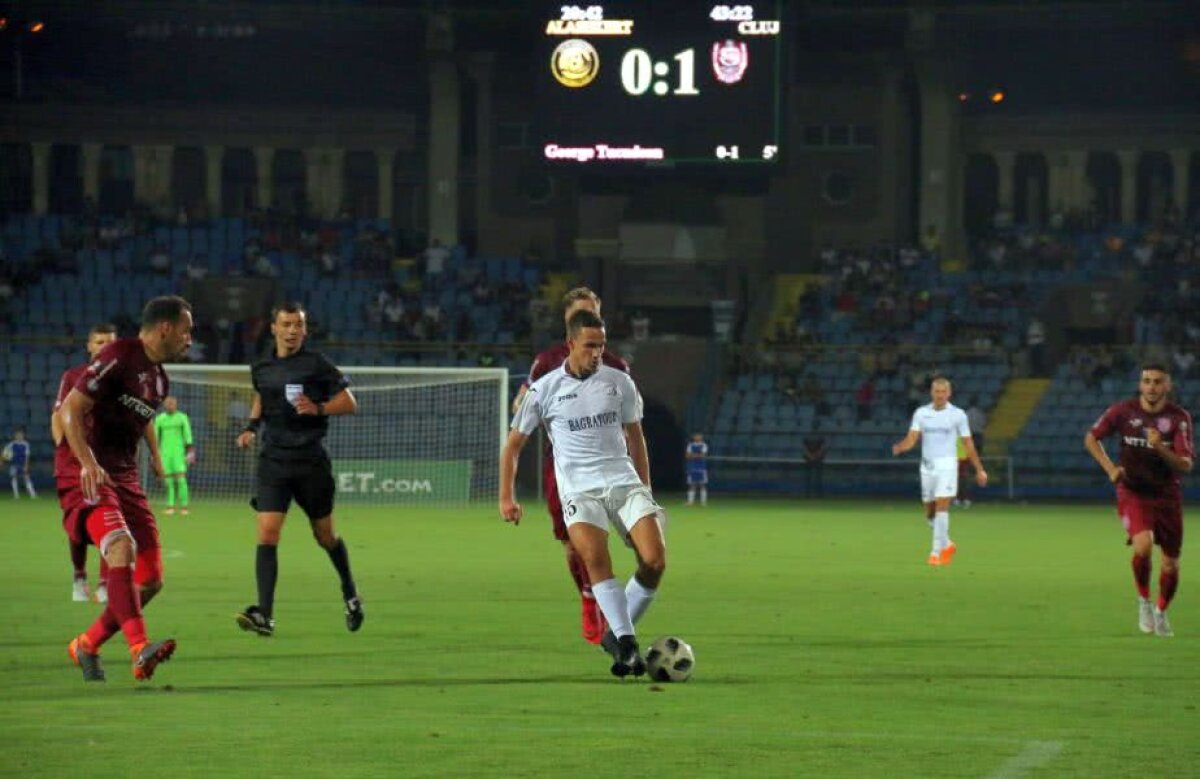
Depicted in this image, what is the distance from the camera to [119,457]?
11.9 meters

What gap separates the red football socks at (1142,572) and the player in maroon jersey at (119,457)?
6958 millimetres

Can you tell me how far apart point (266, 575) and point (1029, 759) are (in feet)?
22.0

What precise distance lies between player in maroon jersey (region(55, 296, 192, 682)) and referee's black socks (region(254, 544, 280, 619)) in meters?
2.44

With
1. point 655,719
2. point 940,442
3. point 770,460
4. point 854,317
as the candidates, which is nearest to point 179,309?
point 655,719

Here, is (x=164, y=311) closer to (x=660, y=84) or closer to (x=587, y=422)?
(x=587, y=422)

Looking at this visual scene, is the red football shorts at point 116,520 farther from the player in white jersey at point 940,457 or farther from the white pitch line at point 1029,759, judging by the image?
the player in white jersey at point 940,457

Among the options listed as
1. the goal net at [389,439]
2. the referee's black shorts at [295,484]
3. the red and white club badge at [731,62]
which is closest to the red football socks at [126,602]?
the referee's black shorts at [295,484]

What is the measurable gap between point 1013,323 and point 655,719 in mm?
39254

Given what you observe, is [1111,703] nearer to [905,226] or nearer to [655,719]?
[655,719]

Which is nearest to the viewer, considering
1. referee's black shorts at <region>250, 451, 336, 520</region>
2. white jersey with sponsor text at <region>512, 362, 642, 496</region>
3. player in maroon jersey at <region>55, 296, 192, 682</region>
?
player in maroon jersey at <region>55, 296, 192, 682</region>

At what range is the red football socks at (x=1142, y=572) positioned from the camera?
15.4 m

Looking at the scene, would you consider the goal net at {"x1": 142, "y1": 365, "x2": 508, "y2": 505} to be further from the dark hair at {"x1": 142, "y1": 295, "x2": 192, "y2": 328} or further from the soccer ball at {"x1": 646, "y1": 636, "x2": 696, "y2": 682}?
the dark hair at {"x1": 142, "y1": 295, "x2": 192, "y2": 328}

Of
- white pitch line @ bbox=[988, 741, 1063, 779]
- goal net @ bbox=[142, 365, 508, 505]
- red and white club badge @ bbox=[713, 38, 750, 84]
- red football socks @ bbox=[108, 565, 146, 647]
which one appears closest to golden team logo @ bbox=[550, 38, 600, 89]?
red and white club badge @ bbox=[713, 38, 750, 84]

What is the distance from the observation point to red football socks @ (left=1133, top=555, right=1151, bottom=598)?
15.4m
